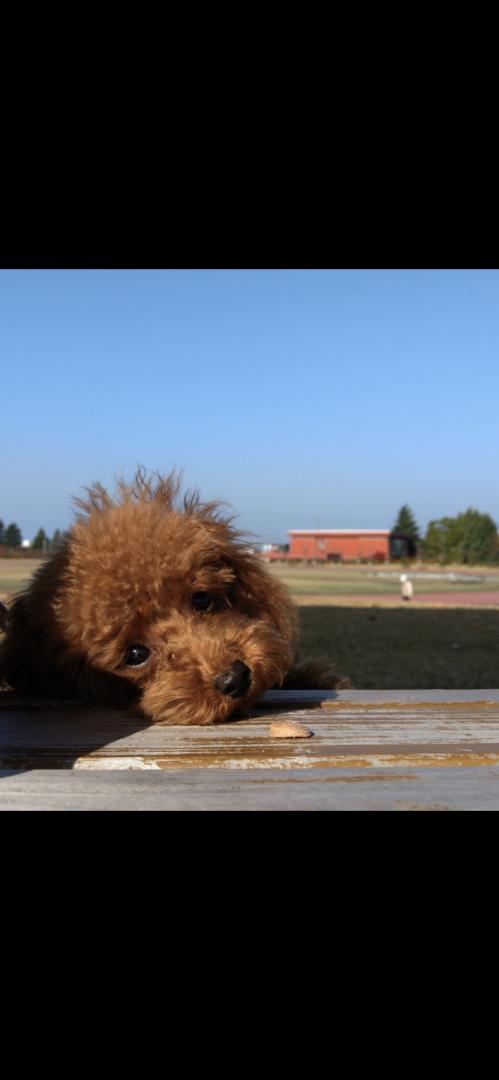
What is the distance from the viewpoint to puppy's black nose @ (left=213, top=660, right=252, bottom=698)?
7.29 feet

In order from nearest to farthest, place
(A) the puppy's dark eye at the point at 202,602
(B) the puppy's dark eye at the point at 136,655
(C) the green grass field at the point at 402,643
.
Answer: (B) the puppy's dark eye at the point at 136,655, (A) the puppy's dark eye at the point at 202,602, (C) the green grass field at the point at 402,643

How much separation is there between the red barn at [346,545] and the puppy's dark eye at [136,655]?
193 feet

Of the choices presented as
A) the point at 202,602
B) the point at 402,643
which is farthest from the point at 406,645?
the point at 202,602

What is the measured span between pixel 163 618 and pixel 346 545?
2421 inches

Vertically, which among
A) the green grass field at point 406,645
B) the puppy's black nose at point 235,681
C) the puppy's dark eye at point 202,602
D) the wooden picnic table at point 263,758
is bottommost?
the green grass field at point 406,645

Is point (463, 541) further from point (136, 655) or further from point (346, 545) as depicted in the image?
point (136, 655)

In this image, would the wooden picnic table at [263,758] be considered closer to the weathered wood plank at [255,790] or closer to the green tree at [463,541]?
the weathered wood plank at [255,790]

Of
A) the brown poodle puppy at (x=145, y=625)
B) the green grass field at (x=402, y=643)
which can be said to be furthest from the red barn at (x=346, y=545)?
the brown poodle puppy at (x=145, y=625)

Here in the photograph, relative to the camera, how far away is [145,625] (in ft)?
8.10

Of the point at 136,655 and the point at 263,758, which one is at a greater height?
the point at 136,655

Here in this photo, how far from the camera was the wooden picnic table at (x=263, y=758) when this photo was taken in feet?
4.66

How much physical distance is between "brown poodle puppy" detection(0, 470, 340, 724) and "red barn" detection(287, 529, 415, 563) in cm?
5849
